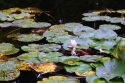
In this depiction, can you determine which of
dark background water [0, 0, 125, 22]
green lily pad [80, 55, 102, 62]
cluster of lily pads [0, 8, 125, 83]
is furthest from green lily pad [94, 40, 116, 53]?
dark background water [0, 0, 125, 22]

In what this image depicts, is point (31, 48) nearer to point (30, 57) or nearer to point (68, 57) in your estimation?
point (30, 57)

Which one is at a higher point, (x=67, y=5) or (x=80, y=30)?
(x=67, y=5)

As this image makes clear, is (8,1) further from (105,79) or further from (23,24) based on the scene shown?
(105,79)

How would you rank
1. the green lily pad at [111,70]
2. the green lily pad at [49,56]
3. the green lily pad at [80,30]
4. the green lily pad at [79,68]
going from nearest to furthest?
the green lily pad at [111,70] → the green lily pad at [79,68] → the green lily pad at [49,56] → the green lily pad at [80,30]

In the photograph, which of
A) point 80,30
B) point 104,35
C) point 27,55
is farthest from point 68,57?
point 80,30

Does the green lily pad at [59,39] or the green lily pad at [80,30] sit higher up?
the green lily pad at [80,30]

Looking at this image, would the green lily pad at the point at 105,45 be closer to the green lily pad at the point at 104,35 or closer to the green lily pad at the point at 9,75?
the green lily pad at the point at 104,35

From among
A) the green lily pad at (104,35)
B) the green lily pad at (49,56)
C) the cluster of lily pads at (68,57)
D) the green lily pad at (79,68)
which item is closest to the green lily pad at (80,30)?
the cluster of lily pads at (68,57)

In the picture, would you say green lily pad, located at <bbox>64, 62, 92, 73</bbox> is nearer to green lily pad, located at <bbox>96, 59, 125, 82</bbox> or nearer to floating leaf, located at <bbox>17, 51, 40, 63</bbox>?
green lily pad, located at <bbox>96, 59, 125, 82</bbox>

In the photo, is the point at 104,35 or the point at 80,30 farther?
the point at 80,30
